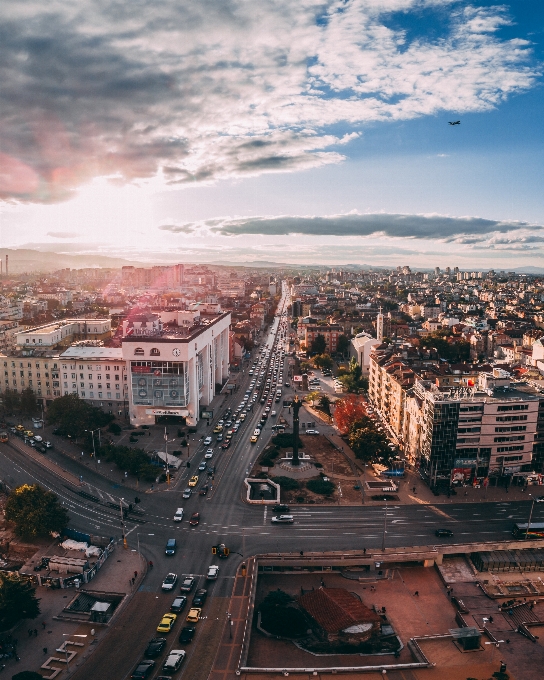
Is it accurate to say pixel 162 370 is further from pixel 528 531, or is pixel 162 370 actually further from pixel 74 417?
pixel 528 531

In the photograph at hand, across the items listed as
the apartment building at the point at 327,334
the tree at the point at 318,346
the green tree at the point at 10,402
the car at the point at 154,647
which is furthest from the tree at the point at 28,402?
the apartment building at the point at 327,334

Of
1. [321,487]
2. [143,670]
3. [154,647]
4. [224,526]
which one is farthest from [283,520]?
[143,670]

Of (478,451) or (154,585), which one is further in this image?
(478,451)

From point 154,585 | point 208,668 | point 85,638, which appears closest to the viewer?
point 208,668

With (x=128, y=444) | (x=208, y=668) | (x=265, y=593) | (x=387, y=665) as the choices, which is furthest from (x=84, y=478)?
(x=387, y=665)

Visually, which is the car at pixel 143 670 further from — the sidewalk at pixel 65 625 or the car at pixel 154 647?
the sidewalk at pixel 65 625

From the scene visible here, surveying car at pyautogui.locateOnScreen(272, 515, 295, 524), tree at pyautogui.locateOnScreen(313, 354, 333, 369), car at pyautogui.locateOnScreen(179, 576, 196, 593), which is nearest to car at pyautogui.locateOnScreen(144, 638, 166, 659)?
car at pyautogui.locateOnScreen(179, 576, 196, 593)

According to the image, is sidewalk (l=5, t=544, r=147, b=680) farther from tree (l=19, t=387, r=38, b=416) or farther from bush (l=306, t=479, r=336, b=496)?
tree (l=19, t=387, r=38, b=416)

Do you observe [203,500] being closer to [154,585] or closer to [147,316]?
[154,585]
